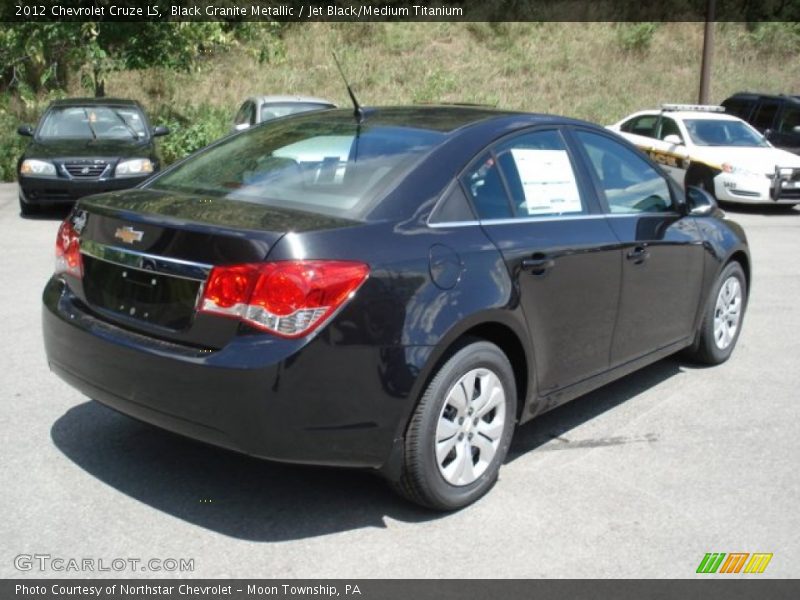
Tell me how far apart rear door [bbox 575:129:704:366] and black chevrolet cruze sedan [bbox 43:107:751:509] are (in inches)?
0.9

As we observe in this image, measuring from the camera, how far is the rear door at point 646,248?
484cm

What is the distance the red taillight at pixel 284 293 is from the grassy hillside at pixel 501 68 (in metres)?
19.9

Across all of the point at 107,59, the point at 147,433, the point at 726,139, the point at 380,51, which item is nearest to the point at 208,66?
the point at 380,51

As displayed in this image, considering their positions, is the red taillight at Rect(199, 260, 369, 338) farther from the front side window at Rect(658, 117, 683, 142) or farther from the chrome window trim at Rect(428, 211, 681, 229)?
the front side window at Rect(658, 117, 683, 142)

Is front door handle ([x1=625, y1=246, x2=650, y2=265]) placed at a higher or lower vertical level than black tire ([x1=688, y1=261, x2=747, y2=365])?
higher

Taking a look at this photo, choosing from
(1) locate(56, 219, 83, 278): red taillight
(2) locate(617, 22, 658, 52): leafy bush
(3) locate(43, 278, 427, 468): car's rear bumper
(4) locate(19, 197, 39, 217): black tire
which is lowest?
(4) locate(19, 197, 39, 217): black tire

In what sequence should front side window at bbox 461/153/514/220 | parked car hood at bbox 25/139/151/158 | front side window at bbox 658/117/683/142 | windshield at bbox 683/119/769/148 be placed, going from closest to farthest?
front side window at bbox 461/153/514/220 < parked car hood at bbox 25/139/151/158 < windshield at bbox 683/119/769/148 < front side window at bbox 658/117/683/142

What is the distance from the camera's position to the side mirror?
5633 millimetres

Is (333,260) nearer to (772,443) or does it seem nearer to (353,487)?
(353,487)

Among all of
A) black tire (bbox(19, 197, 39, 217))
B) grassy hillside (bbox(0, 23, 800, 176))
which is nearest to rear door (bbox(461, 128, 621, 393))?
black tire (bbox(19, 197, 39, 217))

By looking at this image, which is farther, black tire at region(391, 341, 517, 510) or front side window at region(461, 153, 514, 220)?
front side window at region(461, 153, 514, 220)

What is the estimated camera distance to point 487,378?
13.0 feet

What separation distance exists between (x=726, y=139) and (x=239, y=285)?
1369 centimetres

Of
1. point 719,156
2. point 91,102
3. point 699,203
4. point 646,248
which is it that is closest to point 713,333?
point 699,203
